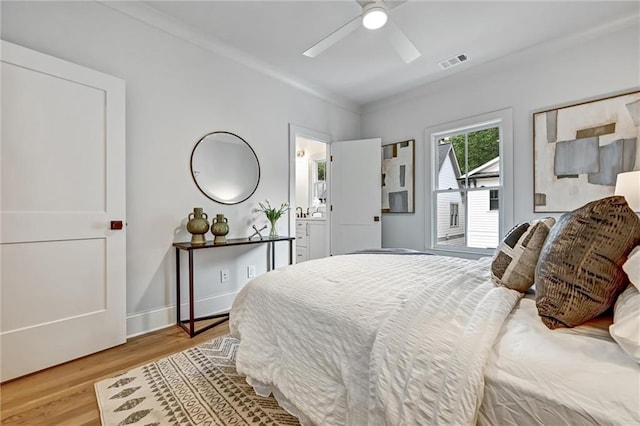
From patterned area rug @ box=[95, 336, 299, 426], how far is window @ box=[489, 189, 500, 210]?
3088mm

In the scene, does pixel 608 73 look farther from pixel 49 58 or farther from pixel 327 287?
pixel 49 58

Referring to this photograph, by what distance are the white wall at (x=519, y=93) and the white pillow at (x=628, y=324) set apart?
259 centimetres

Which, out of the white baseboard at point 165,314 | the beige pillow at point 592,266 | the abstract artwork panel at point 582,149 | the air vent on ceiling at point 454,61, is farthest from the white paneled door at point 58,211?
the abstract artwork panel at point 582,149

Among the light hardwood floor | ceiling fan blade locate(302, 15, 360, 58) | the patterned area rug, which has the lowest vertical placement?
the light hardwood floor

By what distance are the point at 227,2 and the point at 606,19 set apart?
325 cm

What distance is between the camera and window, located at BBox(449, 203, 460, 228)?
3.66m

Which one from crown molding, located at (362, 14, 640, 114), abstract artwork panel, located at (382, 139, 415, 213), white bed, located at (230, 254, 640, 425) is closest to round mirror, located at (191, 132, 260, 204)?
white bed, located at (230, 254, 640, 425)

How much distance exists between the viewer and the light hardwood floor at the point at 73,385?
141 centimetres

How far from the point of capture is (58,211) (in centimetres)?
191

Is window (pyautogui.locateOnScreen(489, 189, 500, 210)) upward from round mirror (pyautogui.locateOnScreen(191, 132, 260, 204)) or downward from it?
downward

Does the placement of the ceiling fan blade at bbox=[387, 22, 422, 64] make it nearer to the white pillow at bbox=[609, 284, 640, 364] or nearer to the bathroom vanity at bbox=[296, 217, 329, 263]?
the white pillow at bbox=[609, 284, 640, 364]

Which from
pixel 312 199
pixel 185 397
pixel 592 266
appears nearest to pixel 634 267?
pixel 592 266

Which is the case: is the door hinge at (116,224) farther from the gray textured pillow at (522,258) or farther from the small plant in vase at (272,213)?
the gray textured pillow at (522,258)

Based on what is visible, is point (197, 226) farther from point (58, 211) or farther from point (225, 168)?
point (58, 211)
